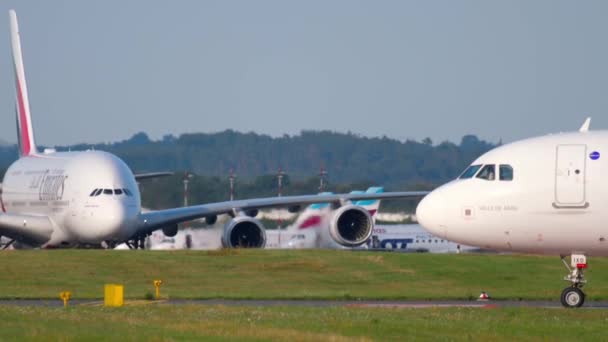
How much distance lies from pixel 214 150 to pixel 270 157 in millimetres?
6028

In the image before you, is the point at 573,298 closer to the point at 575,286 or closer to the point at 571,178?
the point at 575,286

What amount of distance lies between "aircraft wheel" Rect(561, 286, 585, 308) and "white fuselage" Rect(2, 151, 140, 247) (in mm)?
22569

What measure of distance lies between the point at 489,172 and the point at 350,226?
83.2 ft

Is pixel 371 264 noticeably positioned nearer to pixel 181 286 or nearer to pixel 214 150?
pixel 181 286

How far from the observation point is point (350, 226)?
168 ft

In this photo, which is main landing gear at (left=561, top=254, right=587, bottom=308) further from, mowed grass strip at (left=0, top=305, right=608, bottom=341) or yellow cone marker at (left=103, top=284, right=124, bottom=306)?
yellow cone marker at (left=103, top=284, right=124, bottom=306)

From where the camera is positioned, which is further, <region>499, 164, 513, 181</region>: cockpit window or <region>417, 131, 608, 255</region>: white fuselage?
<region>499, 164, 513, 181</region>: cockpit window

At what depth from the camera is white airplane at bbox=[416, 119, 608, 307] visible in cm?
2472

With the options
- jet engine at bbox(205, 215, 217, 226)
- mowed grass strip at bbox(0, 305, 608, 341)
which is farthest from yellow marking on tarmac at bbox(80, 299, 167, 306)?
jet engine at bbox(205, 215, 217, 226)

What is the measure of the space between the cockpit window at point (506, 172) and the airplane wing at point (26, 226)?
25.2 m

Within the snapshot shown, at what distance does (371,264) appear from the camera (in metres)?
37.5

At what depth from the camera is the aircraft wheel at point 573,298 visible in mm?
25141

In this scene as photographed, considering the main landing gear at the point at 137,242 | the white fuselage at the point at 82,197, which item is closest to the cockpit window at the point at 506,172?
the white fuselage at the point at 82,197

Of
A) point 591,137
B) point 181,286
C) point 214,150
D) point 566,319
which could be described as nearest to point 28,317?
point 566,319
